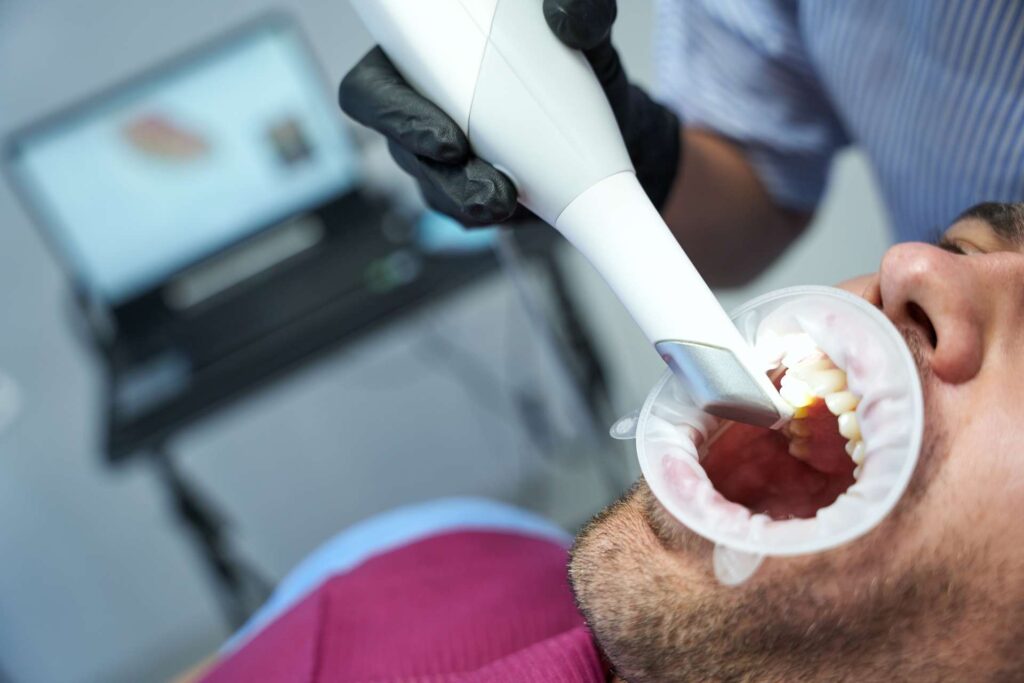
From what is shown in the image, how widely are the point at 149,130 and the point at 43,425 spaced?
2.39 ft

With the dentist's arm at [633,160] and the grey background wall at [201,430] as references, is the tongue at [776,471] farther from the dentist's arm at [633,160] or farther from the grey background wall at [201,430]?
the grey background wall at [201,430]

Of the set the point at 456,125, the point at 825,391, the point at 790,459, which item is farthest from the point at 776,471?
the point at 456,125

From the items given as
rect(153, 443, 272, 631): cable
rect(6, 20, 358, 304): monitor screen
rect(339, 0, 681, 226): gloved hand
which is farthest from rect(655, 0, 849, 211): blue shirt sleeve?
rect(153, 443, 272, 631): cable

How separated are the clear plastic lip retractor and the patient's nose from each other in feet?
0.09

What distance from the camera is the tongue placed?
71cm

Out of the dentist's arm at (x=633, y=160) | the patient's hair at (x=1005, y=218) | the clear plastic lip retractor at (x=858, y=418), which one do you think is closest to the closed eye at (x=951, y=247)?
the patient's hair at (x=1005, y=218)

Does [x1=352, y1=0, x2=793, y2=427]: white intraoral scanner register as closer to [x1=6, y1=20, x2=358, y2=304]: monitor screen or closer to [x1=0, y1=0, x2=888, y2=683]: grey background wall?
[x1=6, y1=20, x2=358, y2=304]: monitor screen

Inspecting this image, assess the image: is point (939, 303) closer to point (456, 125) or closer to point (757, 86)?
point (456, 125)

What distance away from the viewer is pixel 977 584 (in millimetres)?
552

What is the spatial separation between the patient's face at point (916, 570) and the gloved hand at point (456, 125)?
0.24m

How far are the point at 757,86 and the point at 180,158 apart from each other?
1.20 meters

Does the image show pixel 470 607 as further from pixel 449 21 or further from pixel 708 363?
pixel 449 21

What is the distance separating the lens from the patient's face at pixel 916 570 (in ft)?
1.82

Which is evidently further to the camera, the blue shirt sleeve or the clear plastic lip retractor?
the blue shirt sleeve
